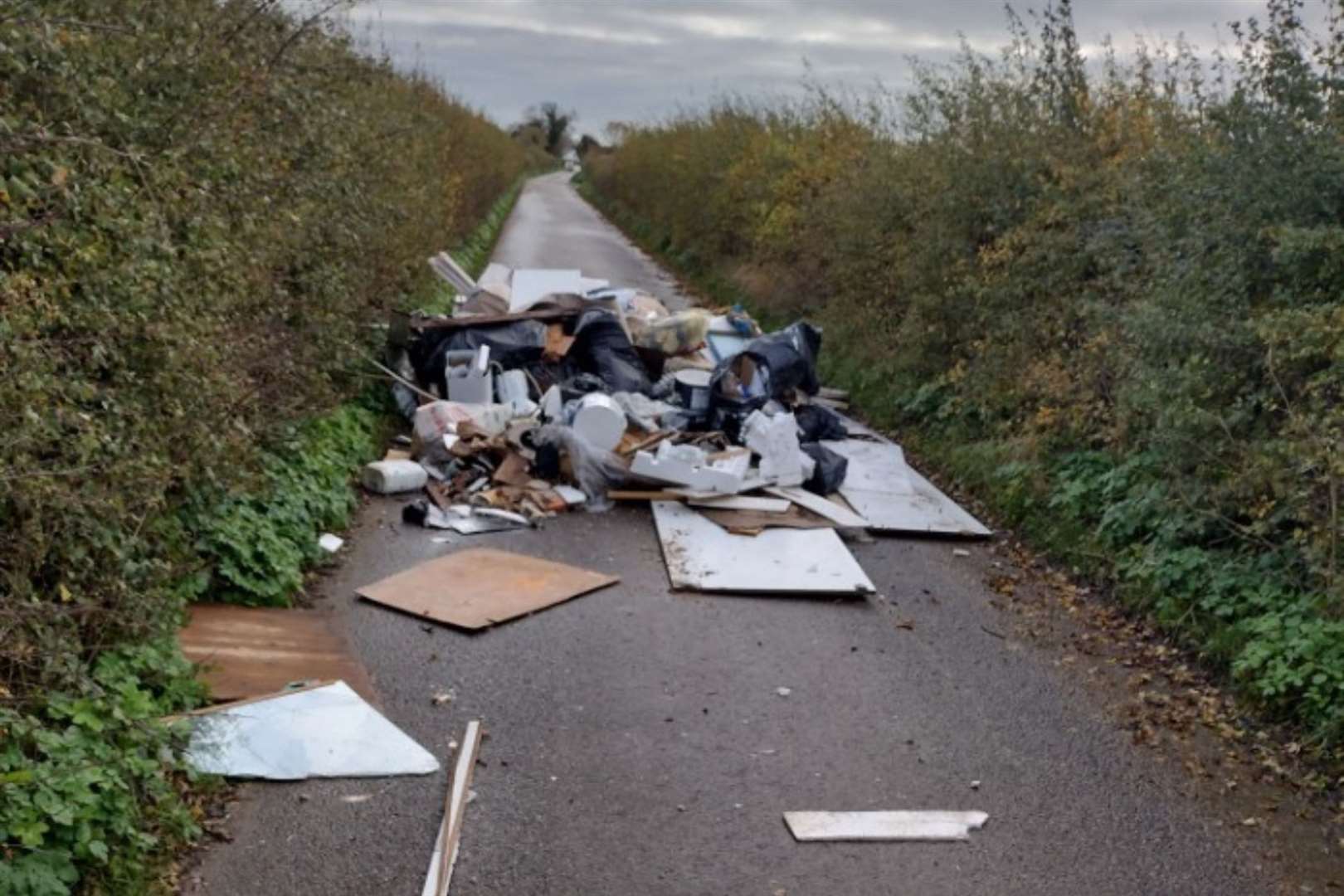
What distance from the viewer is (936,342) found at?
12328 millimetres

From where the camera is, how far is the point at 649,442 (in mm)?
10055

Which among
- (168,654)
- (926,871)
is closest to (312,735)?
(168,654)

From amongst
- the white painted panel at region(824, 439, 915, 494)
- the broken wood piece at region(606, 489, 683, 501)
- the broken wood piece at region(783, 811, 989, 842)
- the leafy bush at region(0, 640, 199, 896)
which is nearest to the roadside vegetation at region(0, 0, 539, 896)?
the leafy bush at region(0, 640, 199, 896)

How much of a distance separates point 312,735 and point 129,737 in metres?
0.97

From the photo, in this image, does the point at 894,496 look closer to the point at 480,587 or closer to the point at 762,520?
the point at 762,520

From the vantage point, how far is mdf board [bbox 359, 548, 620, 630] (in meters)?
7.05

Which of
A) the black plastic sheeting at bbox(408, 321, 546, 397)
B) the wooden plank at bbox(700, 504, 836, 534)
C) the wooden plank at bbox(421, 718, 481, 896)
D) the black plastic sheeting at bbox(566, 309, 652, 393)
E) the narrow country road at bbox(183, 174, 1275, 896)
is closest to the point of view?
the wooden plank at bbox(421, 718, 481, 896)

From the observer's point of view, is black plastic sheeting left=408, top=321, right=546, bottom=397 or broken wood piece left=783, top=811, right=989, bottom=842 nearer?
broken wood piece left=783, top=811, right=989, bottom=842

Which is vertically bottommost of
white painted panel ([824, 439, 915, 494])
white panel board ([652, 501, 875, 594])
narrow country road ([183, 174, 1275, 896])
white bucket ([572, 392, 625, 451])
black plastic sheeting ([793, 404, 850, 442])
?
narrow country road ([183, 174, 1275, 896])

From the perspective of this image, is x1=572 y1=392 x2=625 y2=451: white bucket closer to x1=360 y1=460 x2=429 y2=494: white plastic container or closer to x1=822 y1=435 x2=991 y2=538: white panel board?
x1=360 y1=460 x2=429 y2=494: white plastic container

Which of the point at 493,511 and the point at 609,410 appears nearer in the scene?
the point at 493,511

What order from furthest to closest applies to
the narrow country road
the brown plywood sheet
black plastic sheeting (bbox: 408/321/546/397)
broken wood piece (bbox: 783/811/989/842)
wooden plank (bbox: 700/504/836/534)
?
black plastic sheeting (bbox: 408/321/546/397)
wooden plank (bbox: 700/504/836/534)
the brown plywood sheet
broken wood piece (bbox: 783/811/989/842)
the narrow country road

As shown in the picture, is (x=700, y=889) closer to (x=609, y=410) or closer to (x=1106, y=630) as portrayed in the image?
(x=1106, y=630)

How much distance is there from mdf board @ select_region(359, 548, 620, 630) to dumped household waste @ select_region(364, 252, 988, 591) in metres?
0.22
